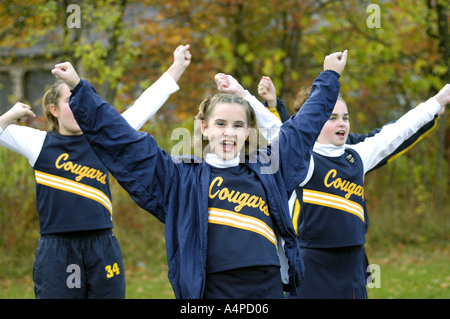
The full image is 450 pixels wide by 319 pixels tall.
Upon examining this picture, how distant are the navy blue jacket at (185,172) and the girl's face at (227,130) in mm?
112

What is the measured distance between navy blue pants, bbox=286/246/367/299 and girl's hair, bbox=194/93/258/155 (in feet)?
4.20

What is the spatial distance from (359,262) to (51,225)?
7.11 feet

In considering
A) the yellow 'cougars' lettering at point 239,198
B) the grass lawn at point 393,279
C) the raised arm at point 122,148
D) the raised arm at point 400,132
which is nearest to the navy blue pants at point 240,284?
the yellow 'cougars' lettering at point 239,198

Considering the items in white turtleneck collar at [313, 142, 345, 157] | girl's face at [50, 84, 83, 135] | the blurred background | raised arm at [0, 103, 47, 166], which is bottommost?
white turtleneck collar at [313, 142, 345, 157]

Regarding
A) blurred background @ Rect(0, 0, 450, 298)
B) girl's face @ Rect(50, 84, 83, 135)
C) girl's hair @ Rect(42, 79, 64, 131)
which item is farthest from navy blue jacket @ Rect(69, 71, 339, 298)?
blurred background @ Rect(0, 0, 450, 298)

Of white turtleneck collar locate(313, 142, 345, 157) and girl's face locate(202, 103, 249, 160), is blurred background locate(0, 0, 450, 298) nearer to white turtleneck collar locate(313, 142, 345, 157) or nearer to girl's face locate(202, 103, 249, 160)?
white turtleneck collar locate(313, 142, 345, 157)

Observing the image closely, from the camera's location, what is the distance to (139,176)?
265 cm

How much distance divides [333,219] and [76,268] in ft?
5.83

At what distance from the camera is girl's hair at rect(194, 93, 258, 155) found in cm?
303

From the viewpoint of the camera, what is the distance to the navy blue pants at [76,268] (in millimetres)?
3871

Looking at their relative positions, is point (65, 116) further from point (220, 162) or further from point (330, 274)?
point (330, 274)

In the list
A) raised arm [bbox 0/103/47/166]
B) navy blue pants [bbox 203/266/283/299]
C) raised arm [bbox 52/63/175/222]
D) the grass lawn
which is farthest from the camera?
the grass lawn

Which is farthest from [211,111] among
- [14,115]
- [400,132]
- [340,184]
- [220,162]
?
[400,132]

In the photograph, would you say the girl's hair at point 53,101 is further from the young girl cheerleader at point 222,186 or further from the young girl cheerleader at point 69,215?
the young girl cheerleader at point 222,186
